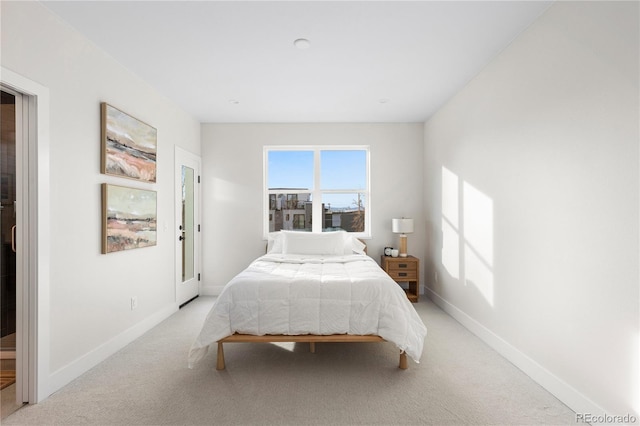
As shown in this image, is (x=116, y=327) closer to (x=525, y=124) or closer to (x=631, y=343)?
(x=631, y=343)

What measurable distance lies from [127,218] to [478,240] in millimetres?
3349

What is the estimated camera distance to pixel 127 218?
297cm

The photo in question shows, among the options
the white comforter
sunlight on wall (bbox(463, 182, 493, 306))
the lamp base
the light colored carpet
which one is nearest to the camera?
the light colored carpet

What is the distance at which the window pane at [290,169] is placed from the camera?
490 centimetres

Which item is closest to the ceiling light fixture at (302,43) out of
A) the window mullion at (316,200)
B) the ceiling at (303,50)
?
the ceiling at (303,50)

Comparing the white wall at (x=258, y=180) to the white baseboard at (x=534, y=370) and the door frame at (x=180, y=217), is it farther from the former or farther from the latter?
the white baseboard at (x=534, y=370)

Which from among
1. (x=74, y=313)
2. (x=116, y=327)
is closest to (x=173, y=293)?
(x=116, y=327)

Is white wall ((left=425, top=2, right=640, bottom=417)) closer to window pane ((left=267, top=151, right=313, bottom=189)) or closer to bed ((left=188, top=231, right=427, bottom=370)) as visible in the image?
bed ((left=188, top=231, right=427, bottom=370))

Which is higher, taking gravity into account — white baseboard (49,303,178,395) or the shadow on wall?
the shadow on wall

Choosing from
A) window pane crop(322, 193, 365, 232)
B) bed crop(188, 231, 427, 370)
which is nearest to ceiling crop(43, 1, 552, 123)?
window pane crop(322, 193, 365, 232)

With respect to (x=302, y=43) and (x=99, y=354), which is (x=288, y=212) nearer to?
(x=302, y=43)

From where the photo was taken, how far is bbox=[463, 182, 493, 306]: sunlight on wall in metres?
2.93

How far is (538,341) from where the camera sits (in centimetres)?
228

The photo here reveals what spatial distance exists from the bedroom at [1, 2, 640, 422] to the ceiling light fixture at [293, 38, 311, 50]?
163cm
